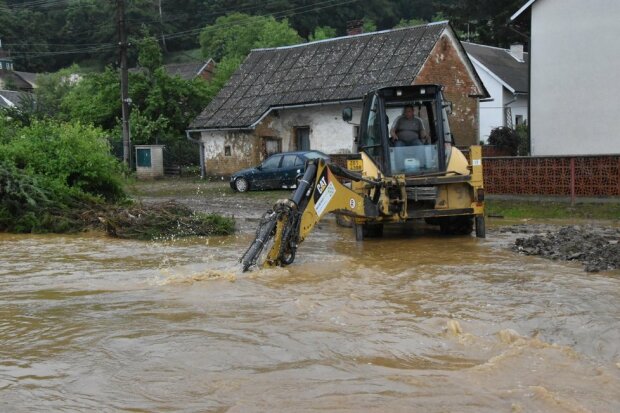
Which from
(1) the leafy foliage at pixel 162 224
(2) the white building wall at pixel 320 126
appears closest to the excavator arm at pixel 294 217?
(1) the leafy foliage at pixel 162 224

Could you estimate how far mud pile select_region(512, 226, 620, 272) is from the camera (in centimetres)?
980

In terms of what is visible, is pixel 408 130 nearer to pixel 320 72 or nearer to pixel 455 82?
pixel 455 82

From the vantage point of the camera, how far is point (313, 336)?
21.5 feet

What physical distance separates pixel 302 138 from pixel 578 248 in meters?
20.9

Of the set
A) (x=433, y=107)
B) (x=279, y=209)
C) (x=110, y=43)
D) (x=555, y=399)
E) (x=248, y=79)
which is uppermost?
(x=110, y=43)

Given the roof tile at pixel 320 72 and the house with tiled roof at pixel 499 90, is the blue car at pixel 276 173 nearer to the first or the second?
the roof tile at pixel 320 72

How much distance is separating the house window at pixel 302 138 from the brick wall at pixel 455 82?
18.6 ft

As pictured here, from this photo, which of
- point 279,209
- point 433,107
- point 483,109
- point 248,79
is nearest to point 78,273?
point 279,209

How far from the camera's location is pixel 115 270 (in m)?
10.3

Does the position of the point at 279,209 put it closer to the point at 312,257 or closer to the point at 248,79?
the point at 312,257

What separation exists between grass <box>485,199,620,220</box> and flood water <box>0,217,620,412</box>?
20.7 feet

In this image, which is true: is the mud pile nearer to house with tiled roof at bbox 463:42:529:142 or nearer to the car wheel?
the car wheel

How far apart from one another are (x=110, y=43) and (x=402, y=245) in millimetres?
73234

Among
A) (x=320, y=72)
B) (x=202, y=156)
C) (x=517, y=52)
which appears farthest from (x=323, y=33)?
(x=320, y=72)
